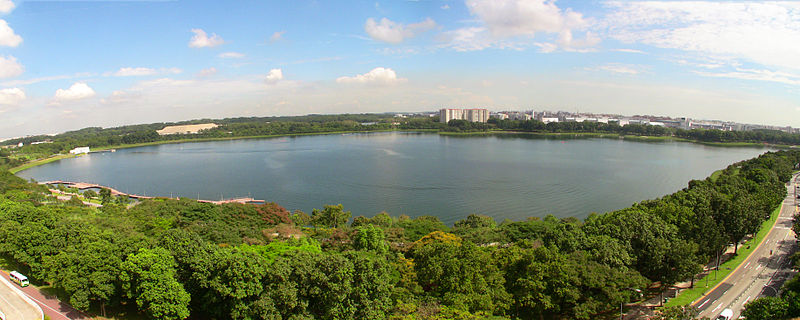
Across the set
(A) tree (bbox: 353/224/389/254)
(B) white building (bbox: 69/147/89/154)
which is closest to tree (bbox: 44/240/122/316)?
(A) tree (bbox: 353/224/389/254)

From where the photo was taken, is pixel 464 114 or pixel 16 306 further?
pixel 464 114

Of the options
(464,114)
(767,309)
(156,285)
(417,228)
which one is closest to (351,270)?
(156,285)

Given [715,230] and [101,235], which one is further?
[715,230]

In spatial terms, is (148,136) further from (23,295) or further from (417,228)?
(417,228)

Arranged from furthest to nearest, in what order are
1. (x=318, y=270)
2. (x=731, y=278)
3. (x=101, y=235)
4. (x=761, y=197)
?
(x=761, y=197) < (x=731, y=278) < (x=101, y=235) < (x=318, y=270)

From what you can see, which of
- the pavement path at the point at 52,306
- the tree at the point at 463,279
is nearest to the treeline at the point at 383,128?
the pavement path at the point at 52,306

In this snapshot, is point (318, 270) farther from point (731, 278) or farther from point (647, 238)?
point (731, 278)

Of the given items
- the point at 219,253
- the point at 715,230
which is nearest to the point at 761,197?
the point at 715,230
